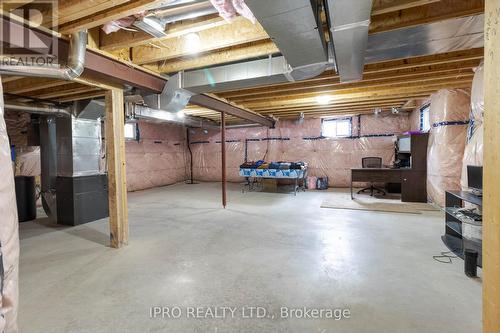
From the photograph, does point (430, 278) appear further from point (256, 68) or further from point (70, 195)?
point (70, 195)

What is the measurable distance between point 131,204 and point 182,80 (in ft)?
11.4

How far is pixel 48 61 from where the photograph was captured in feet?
7.02

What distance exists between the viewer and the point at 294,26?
1.77 meters

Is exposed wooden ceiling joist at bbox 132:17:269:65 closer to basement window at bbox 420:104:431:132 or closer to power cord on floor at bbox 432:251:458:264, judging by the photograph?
power cord on floor at bbox 432:251:458:264

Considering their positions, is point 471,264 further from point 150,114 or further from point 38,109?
point 38,109

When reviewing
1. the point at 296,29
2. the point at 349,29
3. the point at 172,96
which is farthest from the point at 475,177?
the point at 172,96

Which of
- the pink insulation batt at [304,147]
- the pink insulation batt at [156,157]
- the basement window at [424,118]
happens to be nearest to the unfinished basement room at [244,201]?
the basement window at [424,118]

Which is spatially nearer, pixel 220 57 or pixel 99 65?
pixel 99 65

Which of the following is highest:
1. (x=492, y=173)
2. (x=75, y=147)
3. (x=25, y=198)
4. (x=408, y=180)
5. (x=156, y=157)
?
(x=75, y=147)

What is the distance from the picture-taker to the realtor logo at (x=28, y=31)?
1.79 m

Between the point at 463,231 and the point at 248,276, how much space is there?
7.71 feet

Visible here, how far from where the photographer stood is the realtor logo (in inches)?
70.6

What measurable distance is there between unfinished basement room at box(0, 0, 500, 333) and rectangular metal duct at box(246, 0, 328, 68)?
1 centimetres

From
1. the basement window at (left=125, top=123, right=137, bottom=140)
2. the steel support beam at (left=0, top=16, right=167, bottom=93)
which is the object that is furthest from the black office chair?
the basement window at (left=125, top=123, right=137, bottom=140)
